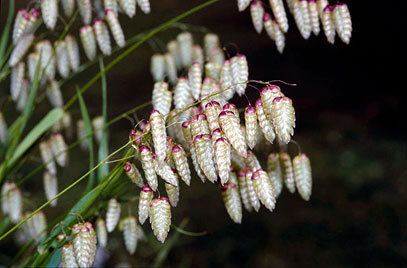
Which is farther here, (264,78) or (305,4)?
(264,78)

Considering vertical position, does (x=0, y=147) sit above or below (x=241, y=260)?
→ above

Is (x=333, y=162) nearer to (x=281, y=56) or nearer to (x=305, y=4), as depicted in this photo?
(x=281, y=56)

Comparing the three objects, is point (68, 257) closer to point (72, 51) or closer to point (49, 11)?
point (49, 11)

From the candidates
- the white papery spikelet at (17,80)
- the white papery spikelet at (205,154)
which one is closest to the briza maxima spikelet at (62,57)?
the white papery spikelet at (17,80)

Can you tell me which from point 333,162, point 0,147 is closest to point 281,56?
point 333,162

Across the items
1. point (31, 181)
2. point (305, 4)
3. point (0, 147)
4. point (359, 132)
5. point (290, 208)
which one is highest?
point (305, 4)

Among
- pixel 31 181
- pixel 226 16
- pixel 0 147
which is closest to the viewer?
pixel 0 147
